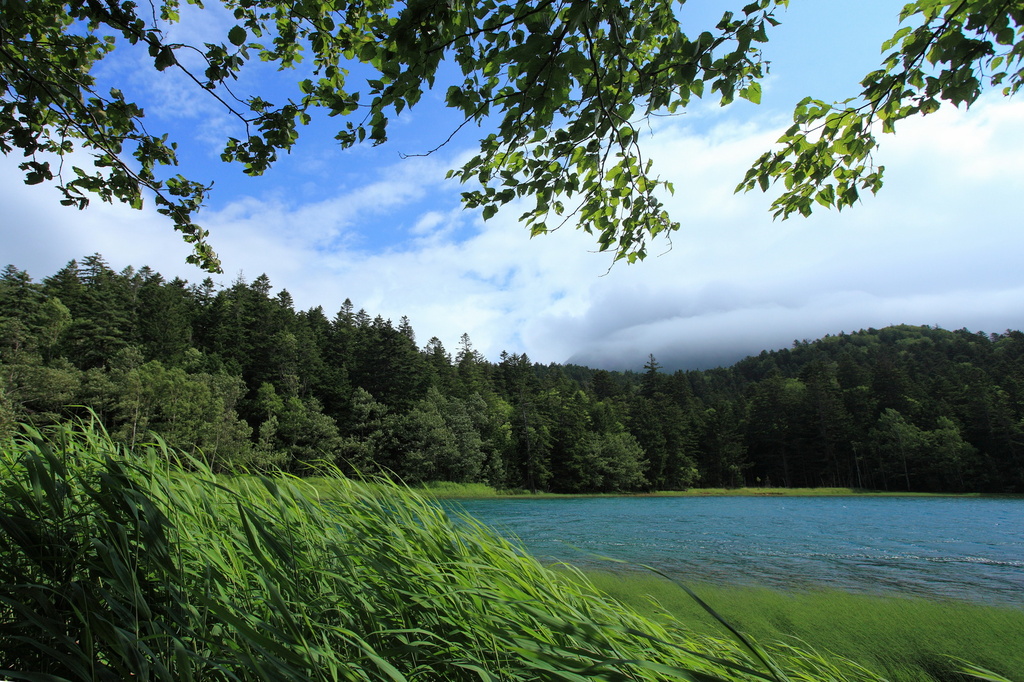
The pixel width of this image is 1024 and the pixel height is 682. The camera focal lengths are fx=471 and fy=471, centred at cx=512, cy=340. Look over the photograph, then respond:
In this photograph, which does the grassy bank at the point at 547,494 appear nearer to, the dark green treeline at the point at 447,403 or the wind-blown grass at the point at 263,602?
the dark green treeline at the point at 447,403

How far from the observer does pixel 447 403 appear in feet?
144

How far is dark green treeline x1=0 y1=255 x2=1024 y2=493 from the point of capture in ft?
106

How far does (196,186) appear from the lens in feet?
11.7

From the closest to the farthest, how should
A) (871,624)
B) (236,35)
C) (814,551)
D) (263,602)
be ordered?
1. (263,602)
2. (236,35)
3. (871,624)
4. (814,551)

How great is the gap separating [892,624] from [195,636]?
6.61 metres

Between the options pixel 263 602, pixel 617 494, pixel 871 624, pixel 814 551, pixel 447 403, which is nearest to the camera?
pixel 263 602

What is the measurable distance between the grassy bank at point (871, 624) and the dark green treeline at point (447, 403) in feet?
74.9

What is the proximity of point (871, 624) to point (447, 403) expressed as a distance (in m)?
40.2

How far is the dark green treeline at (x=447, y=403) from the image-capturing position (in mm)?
32250

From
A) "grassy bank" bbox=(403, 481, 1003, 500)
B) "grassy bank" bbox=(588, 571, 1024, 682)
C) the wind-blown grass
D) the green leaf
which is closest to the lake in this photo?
"grassy bank" bbox=(588, 571, 1024, 682)

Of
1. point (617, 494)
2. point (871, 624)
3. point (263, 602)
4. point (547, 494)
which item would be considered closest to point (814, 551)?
point (871, 624)

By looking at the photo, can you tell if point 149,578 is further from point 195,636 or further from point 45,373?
A: point 45,373

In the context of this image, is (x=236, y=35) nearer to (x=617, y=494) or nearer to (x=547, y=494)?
(x=547, y=494)

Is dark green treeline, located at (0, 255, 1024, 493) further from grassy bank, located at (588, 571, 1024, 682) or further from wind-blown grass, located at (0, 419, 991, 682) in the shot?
wind-blown grass, located at (0, 419, 991, 682)
